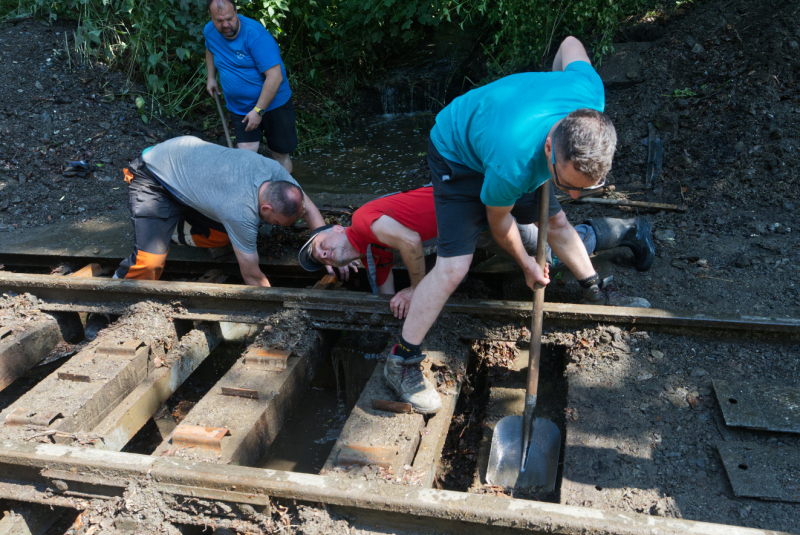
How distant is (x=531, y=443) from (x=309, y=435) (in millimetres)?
1804

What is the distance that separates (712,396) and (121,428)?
311 cm

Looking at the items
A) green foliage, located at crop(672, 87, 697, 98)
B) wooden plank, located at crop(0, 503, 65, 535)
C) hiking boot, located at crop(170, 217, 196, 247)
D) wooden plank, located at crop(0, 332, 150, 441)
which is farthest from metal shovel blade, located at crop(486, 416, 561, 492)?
green foliage, located at crop(672, 87, 697, 98)

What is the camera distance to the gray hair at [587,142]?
2.05 metres

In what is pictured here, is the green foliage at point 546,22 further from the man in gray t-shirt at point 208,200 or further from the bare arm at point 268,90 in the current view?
the man in gray t-shirt at point 208,200

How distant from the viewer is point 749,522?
223cm

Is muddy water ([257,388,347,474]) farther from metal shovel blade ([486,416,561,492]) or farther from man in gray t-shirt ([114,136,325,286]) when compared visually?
metal shovel blade ([486,416,561,492])

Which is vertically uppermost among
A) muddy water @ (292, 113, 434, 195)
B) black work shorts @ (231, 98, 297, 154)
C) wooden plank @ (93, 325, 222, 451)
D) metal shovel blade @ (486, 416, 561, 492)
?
black work shorts @ (231, 98, 297, 154)

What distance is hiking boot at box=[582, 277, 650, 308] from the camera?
341 cm

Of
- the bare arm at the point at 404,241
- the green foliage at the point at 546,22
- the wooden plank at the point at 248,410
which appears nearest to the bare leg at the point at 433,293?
the bare arm at the point at 404,241

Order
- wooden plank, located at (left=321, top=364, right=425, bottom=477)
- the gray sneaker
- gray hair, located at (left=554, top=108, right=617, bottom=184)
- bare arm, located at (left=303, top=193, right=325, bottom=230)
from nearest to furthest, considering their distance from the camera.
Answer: gray hair, located at (left=554, top=108, right=617, bottom=184) < wooden plank, located at (left=321, top=364, right=425, bottom=477) < the gray sneaker < bare arm, located at (left=303, top=193, right=325, bottom=230)

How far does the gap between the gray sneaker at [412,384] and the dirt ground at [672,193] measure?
70 cm

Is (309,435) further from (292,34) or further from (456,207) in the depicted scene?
(292,34)

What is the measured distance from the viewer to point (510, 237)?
108 inches

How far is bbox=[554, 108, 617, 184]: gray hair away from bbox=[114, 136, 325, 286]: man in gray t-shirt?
206 centimetres
